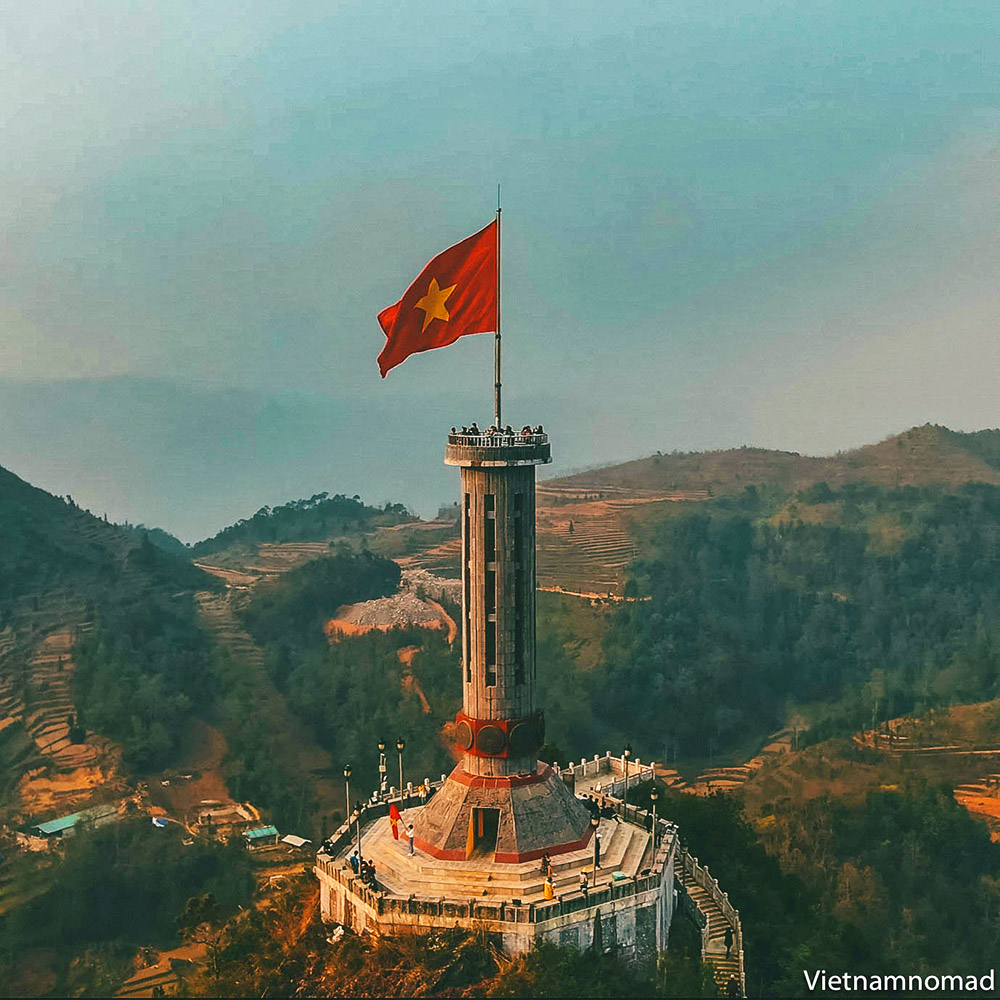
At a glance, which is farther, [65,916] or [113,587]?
[113,587]

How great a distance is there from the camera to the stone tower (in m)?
40.1

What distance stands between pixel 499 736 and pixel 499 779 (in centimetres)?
150

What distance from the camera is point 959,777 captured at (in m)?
78.4

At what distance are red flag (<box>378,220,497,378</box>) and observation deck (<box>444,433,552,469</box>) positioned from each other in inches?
135

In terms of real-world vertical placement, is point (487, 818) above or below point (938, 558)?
below

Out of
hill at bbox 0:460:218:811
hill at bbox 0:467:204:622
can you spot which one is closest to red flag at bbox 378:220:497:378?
hill at bbox 0:460:218:811

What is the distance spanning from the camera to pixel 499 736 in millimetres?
40719

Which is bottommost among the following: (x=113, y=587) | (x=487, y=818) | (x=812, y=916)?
(x=812, y=916)

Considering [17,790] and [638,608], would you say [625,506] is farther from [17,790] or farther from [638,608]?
[17,790]

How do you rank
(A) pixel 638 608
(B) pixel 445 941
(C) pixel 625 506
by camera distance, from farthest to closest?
1. (C) pixel 625 506
2. (A) pixel 638 608
3. (B) pixel 445 941

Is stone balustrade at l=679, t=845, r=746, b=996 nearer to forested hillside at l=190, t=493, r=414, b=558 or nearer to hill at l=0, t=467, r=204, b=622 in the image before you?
hill at l=0, t=467, r=204, b=622

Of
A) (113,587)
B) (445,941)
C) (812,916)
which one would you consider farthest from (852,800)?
(113,587)

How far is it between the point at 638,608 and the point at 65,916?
6951cm

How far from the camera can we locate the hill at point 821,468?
525 feet
